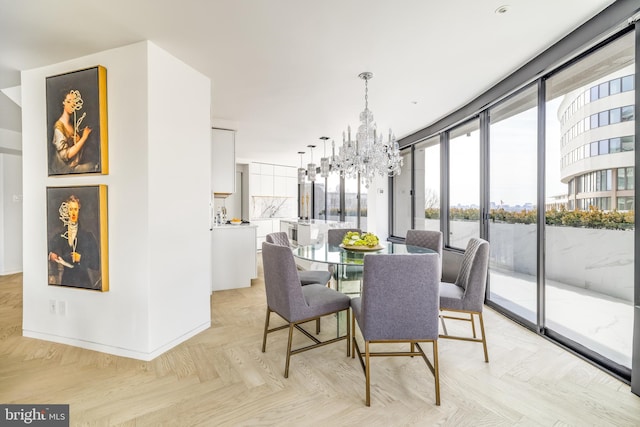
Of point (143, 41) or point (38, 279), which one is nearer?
point (143, 41)

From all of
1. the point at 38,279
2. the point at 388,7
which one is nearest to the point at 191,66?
the point at 388,7

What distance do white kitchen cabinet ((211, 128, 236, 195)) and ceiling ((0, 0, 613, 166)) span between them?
42.6 inches

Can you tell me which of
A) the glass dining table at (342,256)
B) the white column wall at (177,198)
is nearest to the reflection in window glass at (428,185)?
the glass dining table at (342,256)

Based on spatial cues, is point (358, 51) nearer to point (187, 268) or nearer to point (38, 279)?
point (187, 268)

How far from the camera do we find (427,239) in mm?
3635

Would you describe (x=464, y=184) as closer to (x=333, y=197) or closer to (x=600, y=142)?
(x=600, y=142)

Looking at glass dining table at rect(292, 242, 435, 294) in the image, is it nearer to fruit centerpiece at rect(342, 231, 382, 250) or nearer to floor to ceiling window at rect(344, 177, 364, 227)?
A: fruit centerpiece at rect(342, 231, 382, 250)

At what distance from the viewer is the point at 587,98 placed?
2373mm

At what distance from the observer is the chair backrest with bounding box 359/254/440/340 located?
183 centimetres

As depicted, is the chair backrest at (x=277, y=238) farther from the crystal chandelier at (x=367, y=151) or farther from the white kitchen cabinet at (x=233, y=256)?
the white kitchen cabinet at (x=233, y=256)

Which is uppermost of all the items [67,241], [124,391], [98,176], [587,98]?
[587,98]

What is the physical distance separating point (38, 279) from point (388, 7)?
3682 mm

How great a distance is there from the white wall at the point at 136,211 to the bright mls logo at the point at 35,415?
1.97 feet

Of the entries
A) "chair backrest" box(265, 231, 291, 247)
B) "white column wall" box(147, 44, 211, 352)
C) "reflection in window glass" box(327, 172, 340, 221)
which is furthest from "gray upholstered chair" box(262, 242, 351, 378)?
"reflection in window glass" box(327, 172, 340, 221)
